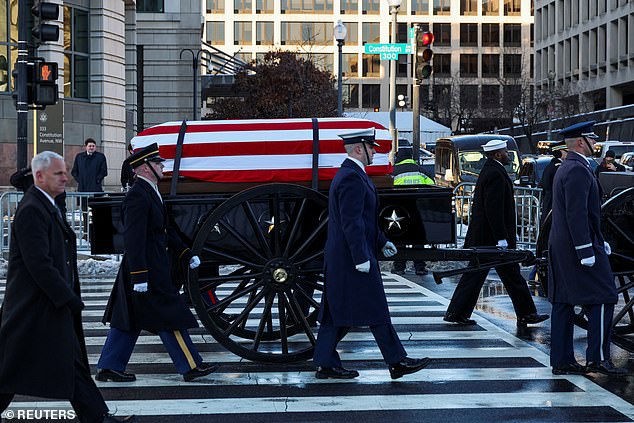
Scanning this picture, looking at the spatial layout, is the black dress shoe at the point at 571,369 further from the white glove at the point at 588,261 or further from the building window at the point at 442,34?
the building window at the point at 442,34

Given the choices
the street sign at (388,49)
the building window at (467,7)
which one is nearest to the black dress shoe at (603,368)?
the street sign at (388,49)

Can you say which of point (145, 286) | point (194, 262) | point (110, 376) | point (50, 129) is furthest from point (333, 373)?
point (50, 129)

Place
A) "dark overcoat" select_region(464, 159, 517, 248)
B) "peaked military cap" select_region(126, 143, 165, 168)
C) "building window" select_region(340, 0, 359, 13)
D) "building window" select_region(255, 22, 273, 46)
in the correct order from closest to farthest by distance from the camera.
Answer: "peaked military cap" select_region(126, 143, 165, 168) → "dark overcoat" select_region(464, 159, 517, 248) → "building window" select_region(340, 0, 359, 13) → "building window" select_region(255, 22, 273, 46)

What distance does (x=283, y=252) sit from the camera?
8.85m

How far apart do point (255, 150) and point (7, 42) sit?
2450 centimetres

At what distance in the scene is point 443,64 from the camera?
4596 inches

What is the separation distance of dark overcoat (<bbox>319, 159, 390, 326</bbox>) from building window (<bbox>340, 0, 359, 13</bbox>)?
111 m

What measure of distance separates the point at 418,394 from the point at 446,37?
113 m

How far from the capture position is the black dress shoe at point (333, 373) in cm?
827

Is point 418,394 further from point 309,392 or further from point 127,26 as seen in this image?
point 127,26

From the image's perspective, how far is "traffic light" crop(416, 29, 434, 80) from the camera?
2059 cm

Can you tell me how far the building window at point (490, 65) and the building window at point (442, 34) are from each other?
4.31m

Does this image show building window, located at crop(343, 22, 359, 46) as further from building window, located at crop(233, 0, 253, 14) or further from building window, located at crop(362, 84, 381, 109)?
building window, located at crop(233, 0, 253, 14)

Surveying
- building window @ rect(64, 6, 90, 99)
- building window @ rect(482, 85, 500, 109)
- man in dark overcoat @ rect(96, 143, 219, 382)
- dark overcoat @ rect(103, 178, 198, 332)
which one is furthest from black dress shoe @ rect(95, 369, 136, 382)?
building window @ rect(482, 85, 500, 109)
